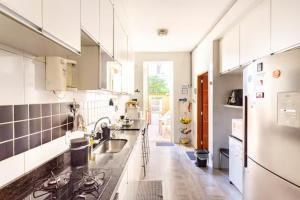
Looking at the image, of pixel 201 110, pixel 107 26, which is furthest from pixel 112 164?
pixel 201 110

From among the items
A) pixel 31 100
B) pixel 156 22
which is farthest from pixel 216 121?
pixel 31 100

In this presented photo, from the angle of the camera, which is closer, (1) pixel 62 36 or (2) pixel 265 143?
(1) pixel 62 36

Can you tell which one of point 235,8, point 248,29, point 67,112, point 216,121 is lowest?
point 216,121

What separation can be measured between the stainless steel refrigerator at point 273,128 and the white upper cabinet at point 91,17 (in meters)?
1.42

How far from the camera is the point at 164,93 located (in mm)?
9297

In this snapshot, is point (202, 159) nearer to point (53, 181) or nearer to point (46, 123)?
point (46, 123)

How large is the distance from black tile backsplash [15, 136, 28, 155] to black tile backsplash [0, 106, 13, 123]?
0.13 metres

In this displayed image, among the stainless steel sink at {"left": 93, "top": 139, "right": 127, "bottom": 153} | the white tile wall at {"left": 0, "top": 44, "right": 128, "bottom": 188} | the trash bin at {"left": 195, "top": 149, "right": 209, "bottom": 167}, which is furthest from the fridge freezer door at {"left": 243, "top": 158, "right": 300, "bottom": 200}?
the trash bin at {"left": 195, "top": 149, "right": 209, "bottom": 167}

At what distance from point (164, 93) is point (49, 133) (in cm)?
792

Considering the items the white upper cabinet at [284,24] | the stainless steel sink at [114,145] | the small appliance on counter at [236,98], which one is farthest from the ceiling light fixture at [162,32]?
the stainless steel sink at [114,145]

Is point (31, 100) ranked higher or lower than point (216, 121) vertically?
higher

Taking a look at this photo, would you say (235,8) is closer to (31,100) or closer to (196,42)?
(196,42)

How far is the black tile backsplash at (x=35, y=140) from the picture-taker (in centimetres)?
129

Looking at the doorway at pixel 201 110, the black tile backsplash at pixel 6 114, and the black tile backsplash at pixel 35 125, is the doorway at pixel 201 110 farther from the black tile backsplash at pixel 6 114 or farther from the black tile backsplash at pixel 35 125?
the black tile backsplash at pixel 6 114
